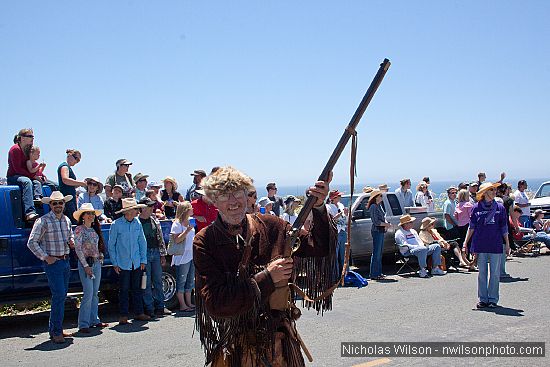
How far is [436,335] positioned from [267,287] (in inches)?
190

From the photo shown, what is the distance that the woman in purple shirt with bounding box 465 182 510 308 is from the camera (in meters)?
9.07

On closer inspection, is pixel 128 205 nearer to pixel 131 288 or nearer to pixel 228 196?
pixel 131 288

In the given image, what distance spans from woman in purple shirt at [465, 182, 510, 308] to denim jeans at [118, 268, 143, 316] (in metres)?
5.13

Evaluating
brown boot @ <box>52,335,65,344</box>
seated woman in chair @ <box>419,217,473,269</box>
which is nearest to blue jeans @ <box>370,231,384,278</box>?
seated woman in chair @ <box>419,217,473,269</box>

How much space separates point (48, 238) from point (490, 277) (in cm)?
641

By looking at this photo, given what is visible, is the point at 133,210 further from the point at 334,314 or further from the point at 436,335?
the point at 436,335

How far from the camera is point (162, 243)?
967cm

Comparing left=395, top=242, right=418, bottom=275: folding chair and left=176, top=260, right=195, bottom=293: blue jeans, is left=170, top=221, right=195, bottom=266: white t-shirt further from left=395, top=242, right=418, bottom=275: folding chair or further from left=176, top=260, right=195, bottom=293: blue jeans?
left=395, top=242, right=418, bottom=275: folding chair

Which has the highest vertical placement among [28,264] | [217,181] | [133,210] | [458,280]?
[217,181]

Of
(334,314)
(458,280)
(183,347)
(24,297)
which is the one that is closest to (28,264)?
(24,297)

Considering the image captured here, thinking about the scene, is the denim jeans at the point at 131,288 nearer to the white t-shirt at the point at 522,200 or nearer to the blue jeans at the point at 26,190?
the blue jeans at the point at 26,190

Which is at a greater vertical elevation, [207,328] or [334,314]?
[207,328]

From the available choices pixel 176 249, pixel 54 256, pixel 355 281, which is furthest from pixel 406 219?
pixel 54 256

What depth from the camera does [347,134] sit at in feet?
12.7
